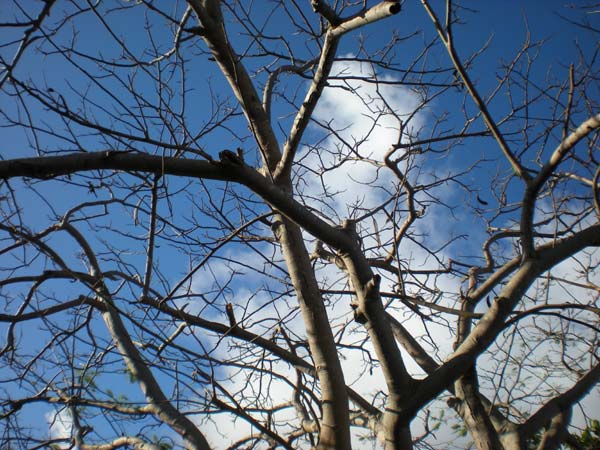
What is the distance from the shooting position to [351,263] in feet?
9.48

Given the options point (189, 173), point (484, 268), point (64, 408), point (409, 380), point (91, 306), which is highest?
point (484, 268)

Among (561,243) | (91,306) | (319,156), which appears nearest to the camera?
(561,243)

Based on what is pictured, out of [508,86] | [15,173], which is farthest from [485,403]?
[15,173]

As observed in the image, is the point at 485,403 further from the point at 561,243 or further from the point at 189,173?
the point at 189,173

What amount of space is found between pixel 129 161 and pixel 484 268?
3353 millimetres

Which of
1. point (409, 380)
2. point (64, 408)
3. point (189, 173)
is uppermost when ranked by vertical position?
point (189, 173)

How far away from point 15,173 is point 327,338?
5.93 feet

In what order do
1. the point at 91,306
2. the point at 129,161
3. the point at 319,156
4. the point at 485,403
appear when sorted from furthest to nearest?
the point at 319,156 < the point at 91,306 < the point at 485,403 < the point at 129,161

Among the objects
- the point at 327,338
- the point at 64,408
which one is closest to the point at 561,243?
the point at 327,338

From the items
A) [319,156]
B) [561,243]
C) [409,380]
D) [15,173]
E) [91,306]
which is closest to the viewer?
[15,173]

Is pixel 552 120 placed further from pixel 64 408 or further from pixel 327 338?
pixel 64 408

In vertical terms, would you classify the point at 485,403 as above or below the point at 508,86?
below

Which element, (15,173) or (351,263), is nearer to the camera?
(15,173)

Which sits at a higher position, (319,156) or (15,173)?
(319,156)
